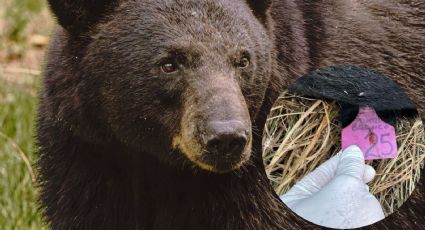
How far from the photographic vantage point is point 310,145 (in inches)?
174

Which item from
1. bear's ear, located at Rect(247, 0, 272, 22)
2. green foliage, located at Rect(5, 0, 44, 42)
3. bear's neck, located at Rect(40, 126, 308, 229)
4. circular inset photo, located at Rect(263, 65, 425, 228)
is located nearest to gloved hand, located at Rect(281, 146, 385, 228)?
circular inset photo, located at Rect(263, 65, 425, 228)

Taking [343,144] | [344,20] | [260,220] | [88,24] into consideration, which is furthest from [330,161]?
[88,24]

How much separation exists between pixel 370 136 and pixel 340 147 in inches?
5.4

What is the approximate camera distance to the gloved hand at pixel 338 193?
430 cm

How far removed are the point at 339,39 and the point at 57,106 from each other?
1.29 meters

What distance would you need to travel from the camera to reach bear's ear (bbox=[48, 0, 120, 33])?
14.4 ft

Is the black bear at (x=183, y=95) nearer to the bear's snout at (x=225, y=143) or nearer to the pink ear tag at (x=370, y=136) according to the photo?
the bear's snout at (x=225, y=143)

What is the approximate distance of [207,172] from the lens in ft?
14.6

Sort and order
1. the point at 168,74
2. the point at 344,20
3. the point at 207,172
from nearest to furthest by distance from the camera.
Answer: the point at 168,74 → the point at 207,172 → the point at 344,20

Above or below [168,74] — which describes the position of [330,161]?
below

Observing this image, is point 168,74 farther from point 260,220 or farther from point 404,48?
point 404,48

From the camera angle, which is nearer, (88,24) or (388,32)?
(88,24)

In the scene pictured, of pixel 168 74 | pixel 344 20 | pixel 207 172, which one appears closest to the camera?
pixel 168 74

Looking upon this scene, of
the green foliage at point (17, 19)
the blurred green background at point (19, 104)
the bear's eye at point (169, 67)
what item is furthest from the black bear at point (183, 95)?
the green foliage at point (17, 19)
